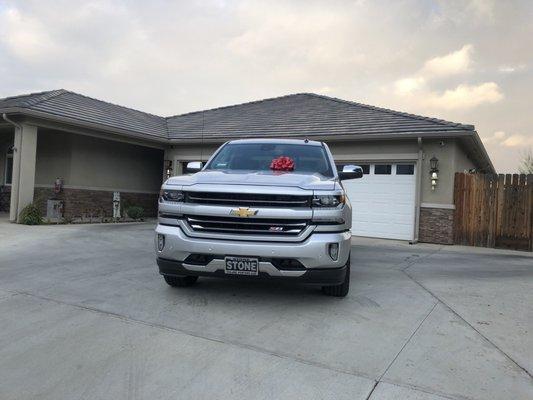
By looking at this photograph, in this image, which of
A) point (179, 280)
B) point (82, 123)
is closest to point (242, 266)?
point (179, 280)

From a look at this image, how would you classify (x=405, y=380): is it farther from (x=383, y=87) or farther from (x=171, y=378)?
(x=383, y=87)

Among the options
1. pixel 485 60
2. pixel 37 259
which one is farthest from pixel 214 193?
pixel 485 60

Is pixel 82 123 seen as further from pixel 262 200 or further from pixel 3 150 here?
pixel 262 200

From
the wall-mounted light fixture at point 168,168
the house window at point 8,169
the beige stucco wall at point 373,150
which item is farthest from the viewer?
the house window at point 8,169

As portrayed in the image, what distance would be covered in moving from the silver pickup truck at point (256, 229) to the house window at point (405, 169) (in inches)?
343

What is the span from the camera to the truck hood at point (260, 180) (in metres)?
4.79

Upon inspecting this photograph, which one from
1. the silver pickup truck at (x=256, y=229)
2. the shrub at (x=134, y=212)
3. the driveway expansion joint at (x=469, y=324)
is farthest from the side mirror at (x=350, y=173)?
the shrub at (x=134, y=212)

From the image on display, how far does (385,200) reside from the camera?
44.2 feet

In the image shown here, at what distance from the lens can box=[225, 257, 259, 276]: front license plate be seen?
4.59m

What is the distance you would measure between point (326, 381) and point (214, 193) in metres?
2.22

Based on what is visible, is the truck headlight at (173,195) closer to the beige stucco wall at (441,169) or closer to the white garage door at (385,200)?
the white garage door at (385,200)

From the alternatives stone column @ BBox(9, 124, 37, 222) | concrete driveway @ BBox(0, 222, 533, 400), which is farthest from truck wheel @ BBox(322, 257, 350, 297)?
stone column @ BBox(9, 124, 37, 222)

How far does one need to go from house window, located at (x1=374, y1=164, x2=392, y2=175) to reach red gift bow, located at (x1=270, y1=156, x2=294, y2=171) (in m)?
8.02

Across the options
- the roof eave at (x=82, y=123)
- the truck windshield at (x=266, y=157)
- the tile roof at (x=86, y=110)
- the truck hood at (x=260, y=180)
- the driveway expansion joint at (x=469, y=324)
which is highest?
the tile roof at (x=86, y=110)
